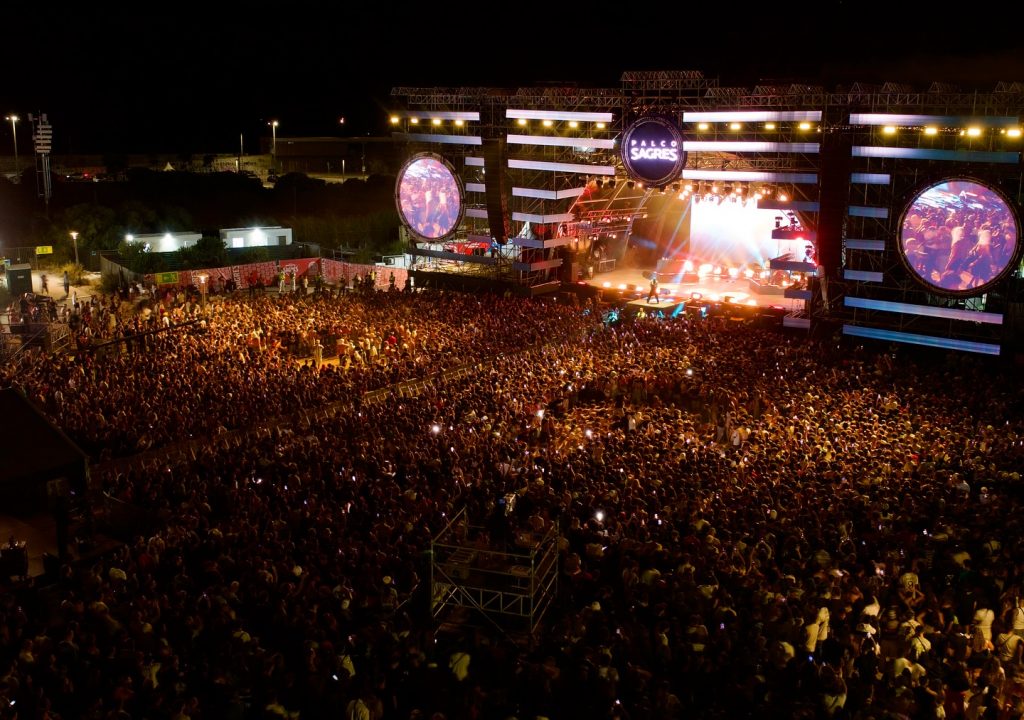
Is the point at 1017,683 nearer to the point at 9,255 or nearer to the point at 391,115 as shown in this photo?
the point at 391,115

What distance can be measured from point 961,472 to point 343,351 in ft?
39.2

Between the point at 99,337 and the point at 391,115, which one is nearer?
the point at 99,337

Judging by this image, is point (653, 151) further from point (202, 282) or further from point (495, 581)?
point (495, 581)

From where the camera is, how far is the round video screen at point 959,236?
18641 mm

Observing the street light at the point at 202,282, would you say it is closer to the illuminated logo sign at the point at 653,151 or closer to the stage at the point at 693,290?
the stage at the point at 693,290

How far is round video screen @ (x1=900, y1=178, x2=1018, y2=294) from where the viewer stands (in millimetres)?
18641

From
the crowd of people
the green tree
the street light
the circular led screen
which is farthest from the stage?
the green tree

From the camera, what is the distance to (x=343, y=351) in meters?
18.9

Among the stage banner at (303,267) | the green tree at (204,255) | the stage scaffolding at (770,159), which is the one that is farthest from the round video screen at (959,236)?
the green tree at (204,255)

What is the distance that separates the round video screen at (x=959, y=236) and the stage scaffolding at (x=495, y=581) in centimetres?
1393

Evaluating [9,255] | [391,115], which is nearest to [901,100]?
[391,115]

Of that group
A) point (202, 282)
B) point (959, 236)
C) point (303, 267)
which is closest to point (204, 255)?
point (303, 267)

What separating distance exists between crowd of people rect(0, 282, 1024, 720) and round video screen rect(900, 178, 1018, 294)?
3.27 metres

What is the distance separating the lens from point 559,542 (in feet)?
30.2
